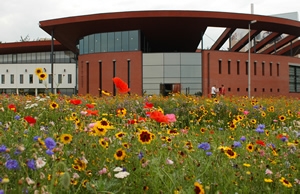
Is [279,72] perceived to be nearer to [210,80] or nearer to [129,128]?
[210,80]

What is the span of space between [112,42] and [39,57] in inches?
1021

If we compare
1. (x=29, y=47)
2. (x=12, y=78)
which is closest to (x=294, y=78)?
(x=29, y=47)

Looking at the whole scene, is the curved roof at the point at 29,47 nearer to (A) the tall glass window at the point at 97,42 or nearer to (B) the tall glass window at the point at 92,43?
(B) the tall glass window at the point at 92,43

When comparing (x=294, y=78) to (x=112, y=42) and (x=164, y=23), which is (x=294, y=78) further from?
(x=112, y=42)

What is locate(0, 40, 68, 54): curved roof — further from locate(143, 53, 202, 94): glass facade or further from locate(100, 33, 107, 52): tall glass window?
locate(143, 53, 202, 94): glass facade

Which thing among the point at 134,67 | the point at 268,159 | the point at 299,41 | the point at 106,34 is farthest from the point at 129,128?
the point at 299,41

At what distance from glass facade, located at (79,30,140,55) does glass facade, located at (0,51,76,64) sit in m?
20.9

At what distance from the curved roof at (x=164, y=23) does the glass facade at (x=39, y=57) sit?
57.6ft

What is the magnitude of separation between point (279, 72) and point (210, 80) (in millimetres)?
11114

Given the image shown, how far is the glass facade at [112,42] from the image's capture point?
35.9 meters

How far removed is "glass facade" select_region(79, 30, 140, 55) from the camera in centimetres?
3591

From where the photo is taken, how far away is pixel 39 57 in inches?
2288

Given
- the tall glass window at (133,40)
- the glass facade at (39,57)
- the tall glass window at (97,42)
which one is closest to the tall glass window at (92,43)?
the tall glass window at (97,42)

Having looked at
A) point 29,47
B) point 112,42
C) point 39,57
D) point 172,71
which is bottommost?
point 172,71
